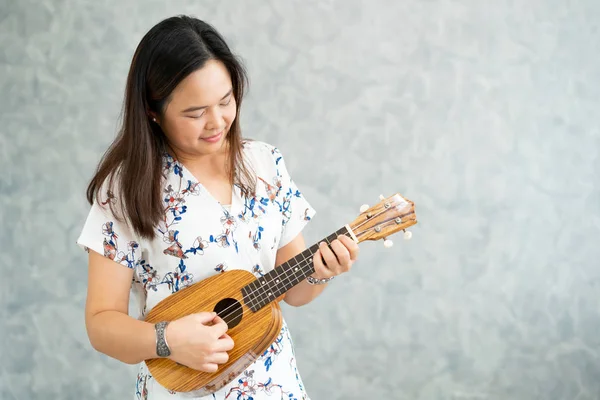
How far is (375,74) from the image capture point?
2.67 m

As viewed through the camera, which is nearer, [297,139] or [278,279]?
[278,279]

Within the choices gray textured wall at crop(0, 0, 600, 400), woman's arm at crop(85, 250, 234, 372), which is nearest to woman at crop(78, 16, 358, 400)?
woman's arm at crop(85, 250, 234, 372)

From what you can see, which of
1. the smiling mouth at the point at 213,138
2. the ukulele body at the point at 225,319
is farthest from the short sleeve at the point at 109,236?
the smiling mouth at the point at 213,138

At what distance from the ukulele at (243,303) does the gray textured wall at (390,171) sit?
1.22 metres

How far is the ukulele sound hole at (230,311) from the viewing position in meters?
1.46

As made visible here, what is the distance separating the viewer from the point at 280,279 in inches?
58.0

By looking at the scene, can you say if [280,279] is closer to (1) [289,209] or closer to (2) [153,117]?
(1) [289,209]

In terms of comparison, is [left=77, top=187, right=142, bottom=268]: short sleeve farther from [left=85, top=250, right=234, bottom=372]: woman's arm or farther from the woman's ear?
the woman's ear

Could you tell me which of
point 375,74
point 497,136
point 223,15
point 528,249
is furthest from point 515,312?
point 223,15

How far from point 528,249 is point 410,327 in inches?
21.6

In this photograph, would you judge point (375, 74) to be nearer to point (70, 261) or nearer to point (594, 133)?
point (594, 133)

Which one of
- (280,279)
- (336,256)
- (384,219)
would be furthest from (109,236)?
(384,219)

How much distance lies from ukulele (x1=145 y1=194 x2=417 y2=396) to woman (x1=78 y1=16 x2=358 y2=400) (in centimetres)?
3

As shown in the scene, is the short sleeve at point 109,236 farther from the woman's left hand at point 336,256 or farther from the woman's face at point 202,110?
the woman's left hand at point 336,256
